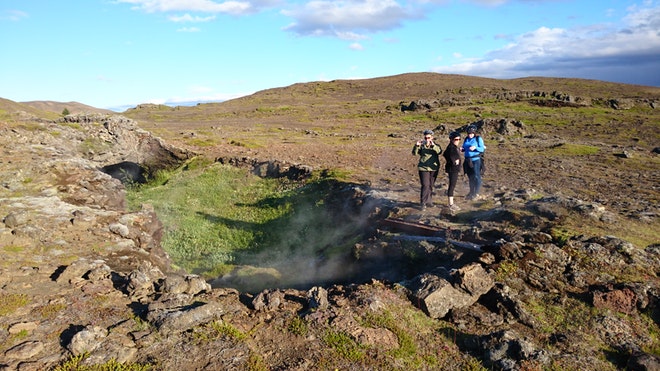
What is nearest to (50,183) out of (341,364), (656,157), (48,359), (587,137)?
(48,359)

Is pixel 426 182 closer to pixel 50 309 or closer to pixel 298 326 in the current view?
pixel 298 326

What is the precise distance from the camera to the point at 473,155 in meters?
14.5

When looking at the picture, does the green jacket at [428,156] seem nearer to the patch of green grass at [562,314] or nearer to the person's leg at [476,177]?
the person's leg at [476,177]

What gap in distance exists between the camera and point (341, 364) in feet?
23.0

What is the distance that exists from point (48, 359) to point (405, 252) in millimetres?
8504

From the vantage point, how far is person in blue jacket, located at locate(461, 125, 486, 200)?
14.4 m

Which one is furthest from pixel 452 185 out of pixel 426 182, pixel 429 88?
pixel 429 88

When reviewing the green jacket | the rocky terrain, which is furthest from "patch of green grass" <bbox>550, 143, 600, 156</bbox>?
the green jacket

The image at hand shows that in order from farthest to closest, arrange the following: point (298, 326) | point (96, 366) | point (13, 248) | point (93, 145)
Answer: point (93, 145), point (13, 248), point (298, 326), point (96, 366)

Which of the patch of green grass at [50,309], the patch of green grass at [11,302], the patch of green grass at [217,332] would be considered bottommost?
the patch of green grass at [217,332]

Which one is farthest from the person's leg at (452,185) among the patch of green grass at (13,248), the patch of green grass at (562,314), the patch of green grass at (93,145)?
→ the patch of green grass at (93,145)

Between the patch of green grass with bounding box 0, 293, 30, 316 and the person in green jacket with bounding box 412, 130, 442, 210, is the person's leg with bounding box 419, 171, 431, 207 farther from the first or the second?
the patch of green grass with bounding box 0, 293, 30, 316

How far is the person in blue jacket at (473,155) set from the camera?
14.4m

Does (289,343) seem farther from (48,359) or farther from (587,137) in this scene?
(587,137)
